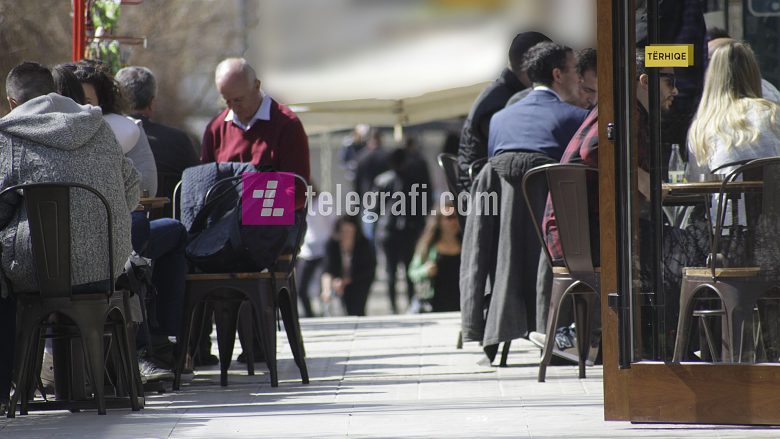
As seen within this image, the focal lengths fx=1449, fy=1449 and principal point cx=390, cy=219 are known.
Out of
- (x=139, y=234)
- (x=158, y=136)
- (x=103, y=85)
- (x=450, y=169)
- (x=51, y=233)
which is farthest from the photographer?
(x=450, y=169)

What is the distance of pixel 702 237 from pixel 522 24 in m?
2.49

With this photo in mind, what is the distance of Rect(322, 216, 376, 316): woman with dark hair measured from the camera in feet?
46.7

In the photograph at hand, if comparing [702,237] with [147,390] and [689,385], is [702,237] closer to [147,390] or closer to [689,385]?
[689,385]

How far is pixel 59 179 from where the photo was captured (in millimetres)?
5926

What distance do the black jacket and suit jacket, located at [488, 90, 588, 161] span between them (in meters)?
0.63

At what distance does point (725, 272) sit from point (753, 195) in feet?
1.00

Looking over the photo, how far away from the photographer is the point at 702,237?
17.7 feet

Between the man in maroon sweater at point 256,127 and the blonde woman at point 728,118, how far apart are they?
3038 mm

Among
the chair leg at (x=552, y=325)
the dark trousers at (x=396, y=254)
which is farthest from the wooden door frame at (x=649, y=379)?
the dark trousers at (x=396, y=254)

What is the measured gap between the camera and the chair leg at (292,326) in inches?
285

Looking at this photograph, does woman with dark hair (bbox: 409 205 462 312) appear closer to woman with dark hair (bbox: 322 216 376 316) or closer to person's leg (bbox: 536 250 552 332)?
woman with dark hair (bbox: 322 216 376 316)

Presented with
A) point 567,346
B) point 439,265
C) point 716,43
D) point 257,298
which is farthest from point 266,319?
point 439,265

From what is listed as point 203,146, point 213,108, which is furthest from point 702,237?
point 213,108
